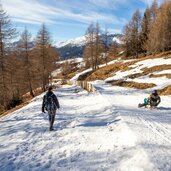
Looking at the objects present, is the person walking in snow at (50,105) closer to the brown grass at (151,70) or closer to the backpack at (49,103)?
the backpack at (49,103)

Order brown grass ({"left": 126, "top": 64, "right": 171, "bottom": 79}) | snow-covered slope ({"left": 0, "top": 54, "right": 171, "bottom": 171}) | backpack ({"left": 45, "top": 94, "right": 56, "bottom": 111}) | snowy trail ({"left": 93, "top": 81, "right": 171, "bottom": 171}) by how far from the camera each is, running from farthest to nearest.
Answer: brown grass ({"left": 126, "top": 64, "right": 171, "bottom": 79}) → backpack ({"left": 45, "top": 94, "right": 56, "bottom": 111}) → snow-covered slope ({"left": 0, "top": 54, "right": 171, "bottom": 171}) → snowy trail ({"left": 93, "top": 81, "right": 171, "bottom": 171})

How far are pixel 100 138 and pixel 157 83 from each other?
22353 millimetres

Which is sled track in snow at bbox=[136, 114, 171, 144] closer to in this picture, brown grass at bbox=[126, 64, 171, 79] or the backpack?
the backpack

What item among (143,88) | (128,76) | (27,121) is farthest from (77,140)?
(128,76)

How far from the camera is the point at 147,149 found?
810cm

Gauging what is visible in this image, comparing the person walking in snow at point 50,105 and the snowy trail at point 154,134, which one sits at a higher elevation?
the person walking in snow at point 50,105

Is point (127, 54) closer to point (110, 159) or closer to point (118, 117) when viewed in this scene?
point (118, 117)

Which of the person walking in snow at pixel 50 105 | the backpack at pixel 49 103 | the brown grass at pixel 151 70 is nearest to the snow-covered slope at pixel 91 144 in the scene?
the person walking in snow at pixel 50 105

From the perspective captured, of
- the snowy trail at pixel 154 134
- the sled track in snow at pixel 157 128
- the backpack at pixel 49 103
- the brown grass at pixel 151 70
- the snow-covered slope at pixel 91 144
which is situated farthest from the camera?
the brown grass at pixel 151 70

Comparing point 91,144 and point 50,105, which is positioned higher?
point 50,105

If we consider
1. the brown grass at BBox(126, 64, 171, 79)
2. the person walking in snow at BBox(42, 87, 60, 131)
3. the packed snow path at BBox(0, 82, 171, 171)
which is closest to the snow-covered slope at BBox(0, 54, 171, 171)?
the packed snow path at BBox(0, 82, 171, 171)

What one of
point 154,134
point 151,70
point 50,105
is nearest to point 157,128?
point 154,134

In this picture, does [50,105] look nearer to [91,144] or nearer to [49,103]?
[49,103]

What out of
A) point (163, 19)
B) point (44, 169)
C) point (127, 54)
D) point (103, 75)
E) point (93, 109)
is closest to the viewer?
point (44, 169)
